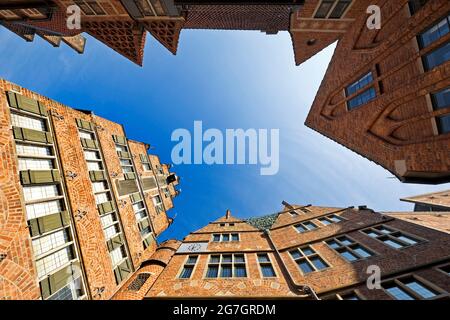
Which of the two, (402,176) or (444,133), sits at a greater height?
(444,133)

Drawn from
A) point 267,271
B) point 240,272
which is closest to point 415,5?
point 267,271

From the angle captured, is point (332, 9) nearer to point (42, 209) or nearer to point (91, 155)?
point (91, 155)

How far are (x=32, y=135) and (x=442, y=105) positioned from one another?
66.9 feet

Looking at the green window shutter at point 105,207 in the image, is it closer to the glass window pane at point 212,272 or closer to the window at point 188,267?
the window at point 188,267

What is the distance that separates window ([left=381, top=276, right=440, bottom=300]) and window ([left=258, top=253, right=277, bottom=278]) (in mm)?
5995

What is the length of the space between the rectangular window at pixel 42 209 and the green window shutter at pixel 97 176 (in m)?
3.50

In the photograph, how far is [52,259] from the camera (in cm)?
1008

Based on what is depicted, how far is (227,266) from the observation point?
48.1 ft

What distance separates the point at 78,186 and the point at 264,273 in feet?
44.2

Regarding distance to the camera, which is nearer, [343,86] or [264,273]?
[264,273]

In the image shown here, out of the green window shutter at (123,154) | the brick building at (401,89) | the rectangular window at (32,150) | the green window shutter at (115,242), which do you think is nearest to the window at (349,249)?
the brick building at (401,89)
